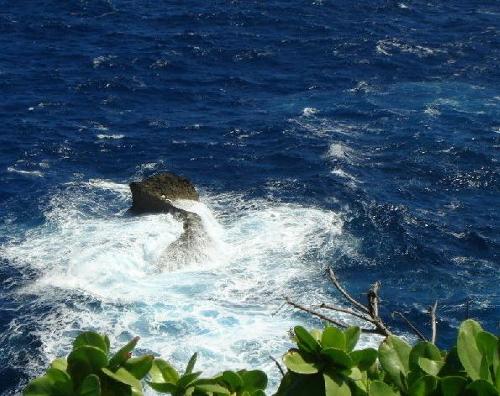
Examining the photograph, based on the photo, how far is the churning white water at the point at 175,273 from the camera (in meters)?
39.9

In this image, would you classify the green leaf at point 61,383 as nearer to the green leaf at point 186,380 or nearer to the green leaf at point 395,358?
the green leaf at point 186,380

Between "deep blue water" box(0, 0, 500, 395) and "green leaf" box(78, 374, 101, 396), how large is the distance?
30832 mm

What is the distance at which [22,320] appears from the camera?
40875mm

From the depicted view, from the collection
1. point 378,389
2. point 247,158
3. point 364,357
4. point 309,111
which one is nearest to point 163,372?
point 364,357

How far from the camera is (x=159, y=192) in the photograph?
171 ft

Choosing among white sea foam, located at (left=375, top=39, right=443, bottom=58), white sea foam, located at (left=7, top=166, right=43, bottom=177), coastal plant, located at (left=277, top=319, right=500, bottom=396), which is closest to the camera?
coastal plant, located at (left=277, top=319, right=500, bottom=396)

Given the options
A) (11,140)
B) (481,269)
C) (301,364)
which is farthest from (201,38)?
(301,364)

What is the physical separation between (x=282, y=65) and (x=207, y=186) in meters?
24.9

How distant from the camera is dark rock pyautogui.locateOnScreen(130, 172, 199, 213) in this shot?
169ft

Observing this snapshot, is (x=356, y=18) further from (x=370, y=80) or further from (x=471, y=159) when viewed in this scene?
(x=471, y=159)

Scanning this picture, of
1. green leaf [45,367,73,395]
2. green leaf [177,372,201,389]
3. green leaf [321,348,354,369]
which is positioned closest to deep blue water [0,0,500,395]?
green leaf [177,372,201,389]

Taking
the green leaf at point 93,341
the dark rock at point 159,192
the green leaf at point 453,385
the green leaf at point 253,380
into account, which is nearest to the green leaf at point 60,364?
the green leaf at point 93,341

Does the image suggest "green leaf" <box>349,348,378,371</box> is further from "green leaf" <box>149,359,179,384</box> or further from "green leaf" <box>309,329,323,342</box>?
"green leaf" <box>149,359,179,384</box>

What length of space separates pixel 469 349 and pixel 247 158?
171 ft
